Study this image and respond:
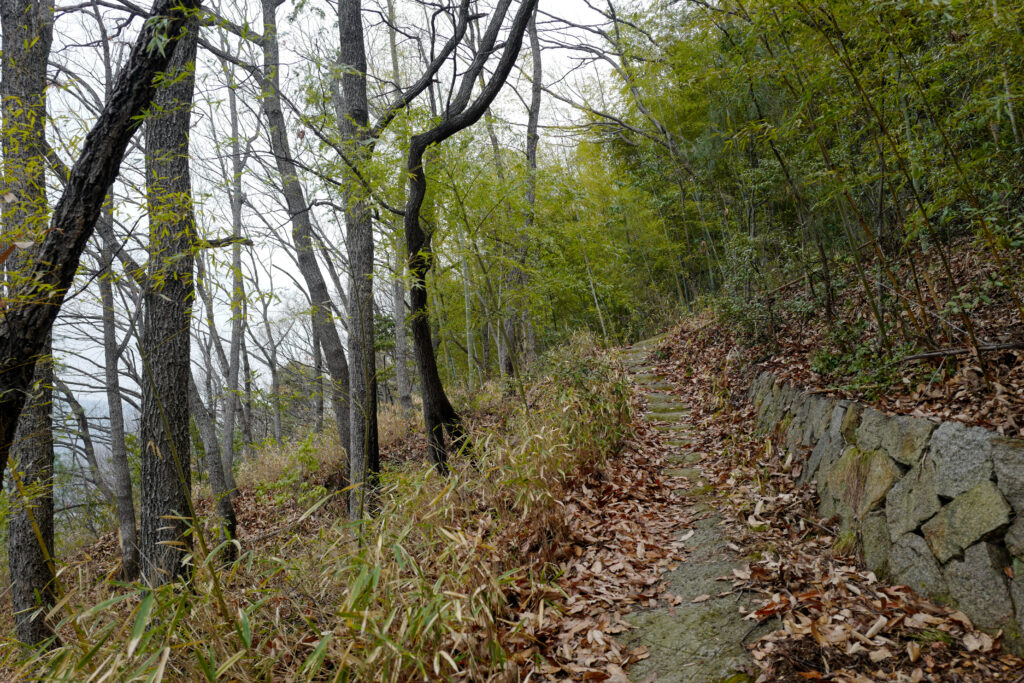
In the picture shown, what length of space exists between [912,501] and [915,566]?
0.32 meters

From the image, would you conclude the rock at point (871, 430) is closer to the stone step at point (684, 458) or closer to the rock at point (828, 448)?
the rock at point (828, 448)

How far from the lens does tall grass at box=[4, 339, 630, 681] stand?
1.99 metres

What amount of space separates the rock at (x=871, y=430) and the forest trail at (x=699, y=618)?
1029 millimetres

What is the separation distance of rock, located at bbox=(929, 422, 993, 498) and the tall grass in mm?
2172

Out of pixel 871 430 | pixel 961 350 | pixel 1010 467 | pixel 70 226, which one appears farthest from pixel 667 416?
pixel 70 226

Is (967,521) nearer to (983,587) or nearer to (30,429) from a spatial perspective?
(983,587)

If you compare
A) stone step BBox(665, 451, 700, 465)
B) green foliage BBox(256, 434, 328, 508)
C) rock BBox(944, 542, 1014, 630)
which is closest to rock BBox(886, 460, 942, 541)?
rock BBox(944, 542, 1014, 630)

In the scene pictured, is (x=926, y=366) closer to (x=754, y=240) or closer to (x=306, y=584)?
(x=754, y=240)

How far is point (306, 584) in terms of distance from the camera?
2.61m

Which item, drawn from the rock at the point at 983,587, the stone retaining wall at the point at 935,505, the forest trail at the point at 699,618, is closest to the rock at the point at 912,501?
the stone retaining wall at the point at 935,505

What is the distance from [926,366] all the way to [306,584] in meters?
3.90

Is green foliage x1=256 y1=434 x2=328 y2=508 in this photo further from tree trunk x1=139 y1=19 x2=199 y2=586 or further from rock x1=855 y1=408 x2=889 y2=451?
rock x1=855 y1=408 x2=889 y2=451

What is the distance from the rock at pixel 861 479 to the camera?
2.92 metres

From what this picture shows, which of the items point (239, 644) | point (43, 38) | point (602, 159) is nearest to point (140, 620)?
point (239, 644)
